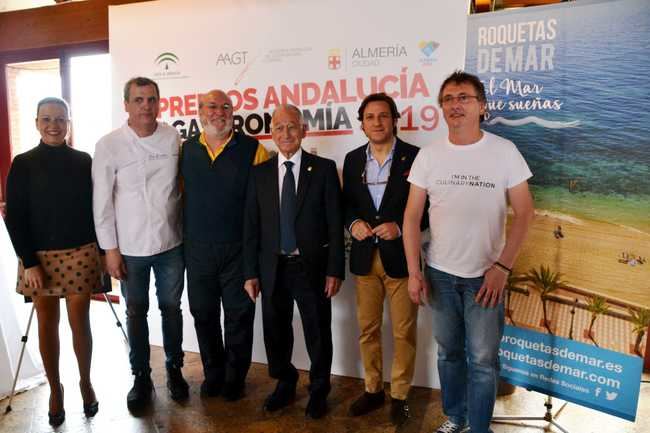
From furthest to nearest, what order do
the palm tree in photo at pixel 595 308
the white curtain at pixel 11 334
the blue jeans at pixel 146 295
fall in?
the white curtain at pixel 11 334
the blue jeans at pixel 146 295
the palm tree in photo at pixel 595 308

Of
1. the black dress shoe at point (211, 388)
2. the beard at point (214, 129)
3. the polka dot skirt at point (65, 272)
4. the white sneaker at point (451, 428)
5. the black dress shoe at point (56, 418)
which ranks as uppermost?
the beard at point (214, 129)

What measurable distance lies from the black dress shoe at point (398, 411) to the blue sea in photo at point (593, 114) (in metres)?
1.27

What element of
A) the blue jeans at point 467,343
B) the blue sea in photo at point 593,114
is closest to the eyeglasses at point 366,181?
the blue jeans at point 467,343

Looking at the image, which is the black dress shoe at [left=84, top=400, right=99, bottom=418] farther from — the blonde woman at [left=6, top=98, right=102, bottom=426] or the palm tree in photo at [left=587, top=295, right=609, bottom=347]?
the palm tree in photo at [left=587, top=295, right=609, bottom=347]

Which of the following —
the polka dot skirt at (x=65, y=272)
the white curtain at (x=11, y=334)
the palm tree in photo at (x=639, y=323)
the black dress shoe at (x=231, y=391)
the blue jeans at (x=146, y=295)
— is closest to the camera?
the palm tree in photo at (x=639, y=323)

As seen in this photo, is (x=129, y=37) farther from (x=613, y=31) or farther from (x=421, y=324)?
(x=613, y=31)

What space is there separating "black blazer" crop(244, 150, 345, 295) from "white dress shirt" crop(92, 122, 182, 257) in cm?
48

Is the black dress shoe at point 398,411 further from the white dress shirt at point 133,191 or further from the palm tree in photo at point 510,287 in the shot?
the white dress shirt at point 133,191

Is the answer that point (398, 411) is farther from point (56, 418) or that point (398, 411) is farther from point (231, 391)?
point (56, 418)

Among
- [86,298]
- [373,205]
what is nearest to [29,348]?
[86,298]

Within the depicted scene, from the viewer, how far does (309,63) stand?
3.18 metres

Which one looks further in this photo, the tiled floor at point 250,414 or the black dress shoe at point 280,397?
the black dress shoe at point 280,397

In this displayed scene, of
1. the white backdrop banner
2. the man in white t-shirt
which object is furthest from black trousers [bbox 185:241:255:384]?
the man in white t-shirt

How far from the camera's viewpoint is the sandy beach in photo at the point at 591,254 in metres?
2.32
